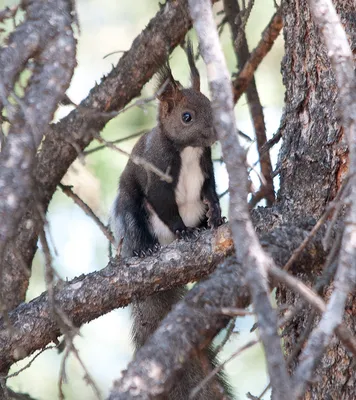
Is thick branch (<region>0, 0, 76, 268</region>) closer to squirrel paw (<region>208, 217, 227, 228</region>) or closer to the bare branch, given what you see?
Answer: the bare branch

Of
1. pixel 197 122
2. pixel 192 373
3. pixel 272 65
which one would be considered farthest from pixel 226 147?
pixel 272 65

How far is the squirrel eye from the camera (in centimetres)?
393

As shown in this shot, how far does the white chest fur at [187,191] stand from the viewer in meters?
3.89

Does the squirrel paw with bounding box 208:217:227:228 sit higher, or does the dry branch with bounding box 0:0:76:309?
the squirrel paw with bounding box 208:217:227:228

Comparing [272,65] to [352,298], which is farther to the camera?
[272,65]

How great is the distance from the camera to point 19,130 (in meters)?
1.85

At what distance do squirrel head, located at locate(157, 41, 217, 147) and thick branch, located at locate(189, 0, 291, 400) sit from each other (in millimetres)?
1962

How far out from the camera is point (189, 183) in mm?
3920

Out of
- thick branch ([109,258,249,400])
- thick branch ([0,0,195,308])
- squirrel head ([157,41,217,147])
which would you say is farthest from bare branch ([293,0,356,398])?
squirrel head ([157,41,217,147])

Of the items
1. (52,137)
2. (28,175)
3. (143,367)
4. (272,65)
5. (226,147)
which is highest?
(272,65)

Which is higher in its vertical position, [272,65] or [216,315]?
[272,65]

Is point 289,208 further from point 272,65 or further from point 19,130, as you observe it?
point 272,65

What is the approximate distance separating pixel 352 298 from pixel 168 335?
3.32 ft

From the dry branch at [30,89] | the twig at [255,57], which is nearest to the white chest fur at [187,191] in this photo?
the twig at [255,57]
